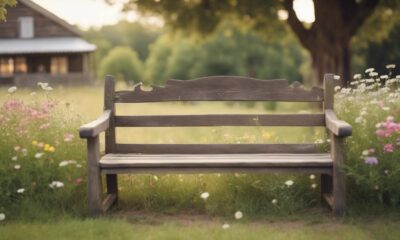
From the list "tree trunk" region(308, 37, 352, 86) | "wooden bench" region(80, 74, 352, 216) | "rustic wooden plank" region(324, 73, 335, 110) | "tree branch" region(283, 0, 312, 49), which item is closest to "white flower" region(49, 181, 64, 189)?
"wooden bench" region(80, 74, 352, 216)

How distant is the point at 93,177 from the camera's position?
478 cm

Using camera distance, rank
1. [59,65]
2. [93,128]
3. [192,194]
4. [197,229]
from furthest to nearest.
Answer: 1. [59,65]
2. [192,194]
3. [93,128]
4. [197,229]

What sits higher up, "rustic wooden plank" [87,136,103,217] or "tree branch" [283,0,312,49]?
"tree branch" [283,0,312,49]

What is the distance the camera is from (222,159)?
16.3 ft

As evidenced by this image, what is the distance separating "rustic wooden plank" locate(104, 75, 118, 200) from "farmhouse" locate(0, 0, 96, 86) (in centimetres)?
2775

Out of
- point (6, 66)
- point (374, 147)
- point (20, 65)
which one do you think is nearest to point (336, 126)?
point (374, 147)

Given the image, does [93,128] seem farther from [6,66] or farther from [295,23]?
[6,66]

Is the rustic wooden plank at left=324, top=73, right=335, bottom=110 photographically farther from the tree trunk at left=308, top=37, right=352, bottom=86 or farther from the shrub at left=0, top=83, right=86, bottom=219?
the tree trunk at left=308, top=37, right=352, bottom=86

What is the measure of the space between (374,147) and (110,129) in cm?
239

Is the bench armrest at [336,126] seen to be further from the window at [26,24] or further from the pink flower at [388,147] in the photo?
the window at [26,24]

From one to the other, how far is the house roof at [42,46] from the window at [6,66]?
1161mm

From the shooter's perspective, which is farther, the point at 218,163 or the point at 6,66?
the point at 6,66

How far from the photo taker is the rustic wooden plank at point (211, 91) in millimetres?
5352

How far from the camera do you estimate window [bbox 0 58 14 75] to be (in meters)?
34.0
